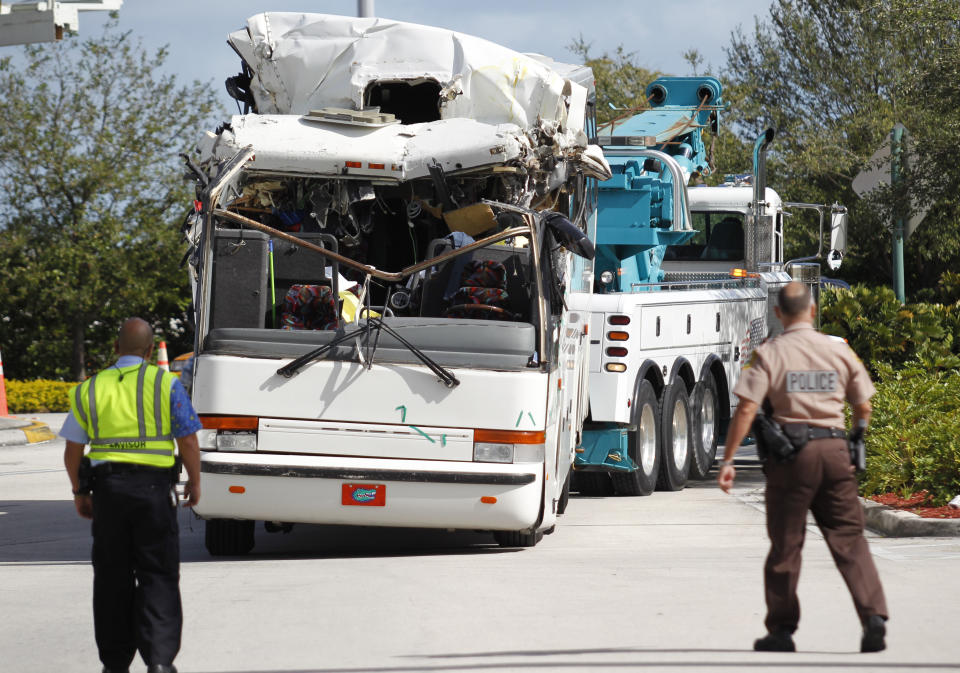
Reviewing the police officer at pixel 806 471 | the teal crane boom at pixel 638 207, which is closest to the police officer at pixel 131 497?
the police officer at pixel 806 471

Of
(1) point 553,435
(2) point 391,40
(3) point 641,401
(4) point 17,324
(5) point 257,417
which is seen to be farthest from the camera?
(4) point 17,324

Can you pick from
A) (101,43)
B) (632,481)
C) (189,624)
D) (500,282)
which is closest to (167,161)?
(101,43)

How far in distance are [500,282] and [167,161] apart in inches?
824

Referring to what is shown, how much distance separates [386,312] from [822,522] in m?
3.80

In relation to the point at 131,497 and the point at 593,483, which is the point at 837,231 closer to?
the point at 593,483

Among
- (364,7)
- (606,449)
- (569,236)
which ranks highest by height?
(364,7)

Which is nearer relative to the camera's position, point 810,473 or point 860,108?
point 810,473

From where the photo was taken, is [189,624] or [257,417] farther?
[257,417]

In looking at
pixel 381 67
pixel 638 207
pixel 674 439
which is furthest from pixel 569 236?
pixel 638 207

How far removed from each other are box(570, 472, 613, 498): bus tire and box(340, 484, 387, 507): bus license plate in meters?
4.54

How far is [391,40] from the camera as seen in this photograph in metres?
11.1

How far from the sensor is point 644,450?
1322cm

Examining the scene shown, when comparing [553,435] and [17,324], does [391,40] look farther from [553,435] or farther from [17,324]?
[17,324]

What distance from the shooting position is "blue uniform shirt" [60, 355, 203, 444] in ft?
21.2
